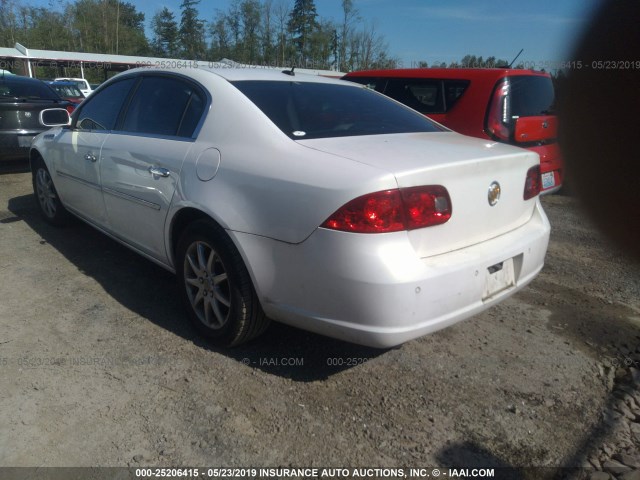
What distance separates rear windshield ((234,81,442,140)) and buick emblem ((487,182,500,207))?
704 millimetres

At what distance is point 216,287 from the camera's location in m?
2.73

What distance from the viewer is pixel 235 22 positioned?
→ 127ft

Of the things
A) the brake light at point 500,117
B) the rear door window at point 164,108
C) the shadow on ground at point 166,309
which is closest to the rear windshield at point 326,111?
the rear door window at point 164,108

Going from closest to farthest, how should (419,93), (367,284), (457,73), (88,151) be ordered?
(367,284) → (88,151) → (457,73) → (419,93)

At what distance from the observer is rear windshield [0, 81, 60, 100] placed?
7.81m

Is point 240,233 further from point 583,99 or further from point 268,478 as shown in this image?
point 583,99

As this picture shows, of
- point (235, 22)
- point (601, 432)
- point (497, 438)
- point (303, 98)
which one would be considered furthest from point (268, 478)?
point (235, 22)

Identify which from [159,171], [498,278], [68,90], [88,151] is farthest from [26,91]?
[68,90]

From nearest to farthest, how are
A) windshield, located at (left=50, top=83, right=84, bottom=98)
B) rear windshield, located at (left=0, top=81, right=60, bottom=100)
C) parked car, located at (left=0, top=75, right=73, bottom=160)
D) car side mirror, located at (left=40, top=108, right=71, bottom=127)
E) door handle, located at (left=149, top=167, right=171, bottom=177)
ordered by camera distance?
door handle, located at (left=149, top=167, right=171, bottom=177), car side mirror, located at (left=40, top=108, right=71, bottom=127), parked car, located at (left=0, top=75, right=73, bottom=160), rear windshield, located at (left=0, top=81, right=60, bottom=100), windshield, located at (left=50, top=83, right=84, bottom=98)

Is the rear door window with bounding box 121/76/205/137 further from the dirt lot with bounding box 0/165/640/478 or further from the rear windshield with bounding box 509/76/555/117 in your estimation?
the rear windshield with bounding box 509/76/555/117

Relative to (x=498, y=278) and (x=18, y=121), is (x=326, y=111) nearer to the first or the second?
(x=498, y=278)

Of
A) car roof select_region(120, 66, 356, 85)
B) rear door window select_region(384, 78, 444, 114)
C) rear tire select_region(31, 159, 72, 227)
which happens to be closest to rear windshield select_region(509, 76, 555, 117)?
rear door window select_region(384, 78, 444, 114)

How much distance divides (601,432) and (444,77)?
4.57m

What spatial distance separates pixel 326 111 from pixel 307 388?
1566 mm
